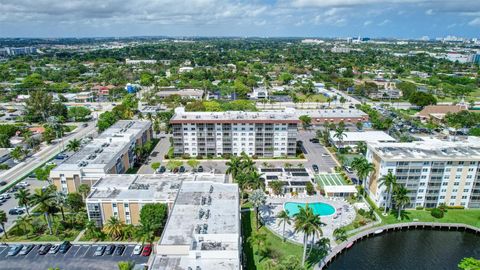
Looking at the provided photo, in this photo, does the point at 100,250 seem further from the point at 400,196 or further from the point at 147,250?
the point at 400,196

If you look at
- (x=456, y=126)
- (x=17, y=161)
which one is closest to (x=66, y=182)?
(x=17, y=161)

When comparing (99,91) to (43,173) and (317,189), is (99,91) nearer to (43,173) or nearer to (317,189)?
(43,173)

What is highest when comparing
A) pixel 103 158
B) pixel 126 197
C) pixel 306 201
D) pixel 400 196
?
pixel 103 158

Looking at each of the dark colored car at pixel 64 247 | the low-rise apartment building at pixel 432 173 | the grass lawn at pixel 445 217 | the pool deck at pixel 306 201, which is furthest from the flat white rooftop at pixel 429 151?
the dark colored car at pixel 64 247

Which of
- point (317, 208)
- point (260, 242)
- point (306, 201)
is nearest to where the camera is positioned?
point (260, 242)

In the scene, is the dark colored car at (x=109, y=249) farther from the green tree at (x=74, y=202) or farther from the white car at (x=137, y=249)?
the green tree at (x=74, y=202)

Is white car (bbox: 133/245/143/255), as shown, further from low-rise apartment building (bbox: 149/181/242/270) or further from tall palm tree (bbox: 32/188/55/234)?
tall palm tree (bbox: 32/188/55/234)

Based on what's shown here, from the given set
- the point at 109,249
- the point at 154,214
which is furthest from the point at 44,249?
the point at 154,214

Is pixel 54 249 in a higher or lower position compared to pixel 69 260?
higher
